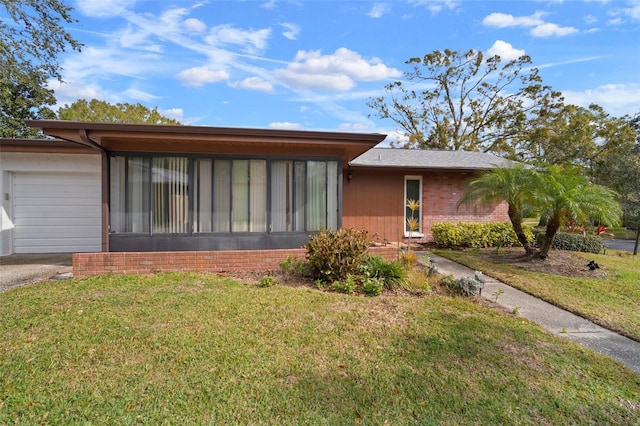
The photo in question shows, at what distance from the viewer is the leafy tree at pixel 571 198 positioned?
24.7ft

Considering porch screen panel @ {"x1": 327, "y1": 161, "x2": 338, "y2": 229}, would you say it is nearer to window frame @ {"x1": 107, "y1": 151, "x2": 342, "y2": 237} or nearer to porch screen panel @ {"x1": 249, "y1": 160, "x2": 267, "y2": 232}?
window frame @ {"x1": 107, "y1": 151, "x2": 342, "y2": 237}

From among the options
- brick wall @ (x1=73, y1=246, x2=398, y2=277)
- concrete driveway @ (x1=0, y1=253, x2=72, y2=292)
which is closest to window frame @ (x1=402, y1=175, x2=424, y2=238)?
brick wall @ (x1=73, y1=246, x2=398, y2=277)

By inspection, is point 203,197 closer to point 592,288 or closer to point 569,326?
point 569,326

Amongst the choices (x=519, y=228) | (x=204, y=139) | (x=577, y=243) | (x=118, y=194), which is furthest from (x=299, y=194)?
(x=577, y=243)

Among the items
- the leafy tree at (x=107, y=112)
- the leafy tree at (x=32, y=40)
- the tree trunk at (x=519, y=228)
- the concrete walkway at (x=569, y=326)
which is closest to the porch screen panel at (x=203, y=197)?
the concrete walkway at (x=569, y=326)

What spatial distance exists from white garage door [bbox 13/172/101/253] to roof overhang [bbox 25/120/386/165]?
2.61 meters

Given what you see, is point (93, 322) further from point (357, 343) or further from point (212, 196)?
point (212, 196)

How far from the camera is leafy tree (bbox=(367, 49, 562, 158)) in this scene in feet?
80.9

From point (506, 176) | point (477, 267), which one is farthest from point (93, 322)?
point (506, 176)

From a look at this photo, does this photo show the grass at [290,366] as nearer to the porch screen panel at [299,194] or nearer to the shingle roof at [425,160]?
the porch screen panel at [299,194]

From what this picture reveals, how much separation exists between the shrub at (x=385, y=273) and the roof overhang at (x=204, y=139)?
105 inches

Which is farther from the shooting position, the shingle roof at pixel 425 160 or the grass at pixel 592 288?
the shingle roof at pixel 425 160

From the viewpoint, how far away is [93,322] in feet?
13.3

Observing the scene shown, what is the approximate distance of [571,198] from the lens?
299 inches
